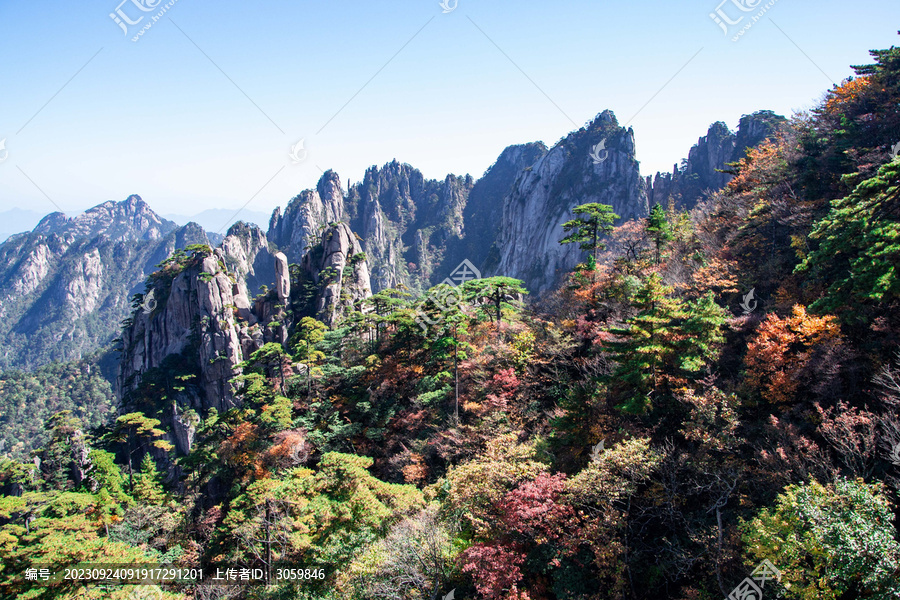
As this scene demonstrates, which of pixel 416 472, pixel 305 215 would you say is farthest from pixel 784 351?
pixel 305 215

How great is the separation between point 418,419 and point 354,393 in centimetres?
811

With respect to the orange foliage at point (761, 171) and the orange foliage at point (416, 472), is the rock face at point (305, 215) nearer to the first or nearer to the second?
the orange foliage at point (761, 171)

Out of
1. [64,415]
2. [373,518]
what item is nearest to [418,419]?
[373,518]

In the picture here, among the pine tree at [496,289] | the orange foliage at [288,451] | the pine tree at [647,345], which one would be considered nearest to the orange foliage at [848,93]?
the pine tree at [647,345]

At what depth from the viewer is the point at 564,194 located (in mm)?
111312

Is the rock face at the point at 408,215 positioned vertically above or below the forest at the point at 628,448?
above

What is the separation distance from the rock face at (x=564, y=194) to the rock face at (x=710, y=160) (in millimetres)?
6930

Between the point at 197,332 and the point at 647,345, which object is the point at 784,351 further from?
the point at 197,332

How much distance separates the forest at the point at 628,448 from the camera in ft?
37.9

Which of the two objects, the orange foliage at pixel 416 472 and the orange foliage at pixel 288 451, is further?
the orange foliage at pixel 288 451

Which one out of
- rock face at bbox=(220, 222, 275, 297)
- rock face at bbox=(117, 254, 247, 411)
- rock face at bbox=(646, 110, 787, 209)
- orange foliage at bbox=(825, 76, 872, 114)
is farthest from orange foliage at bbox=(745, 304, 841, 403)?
rock face at bbox=(220, 222, 275, 297)

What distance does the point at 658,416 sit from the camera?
51.9 feet

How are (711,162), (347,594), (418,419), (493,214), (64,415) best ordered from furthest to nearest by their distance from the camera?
(493,214)
(711,162)
(64,415)
(418,419)
(347,594)

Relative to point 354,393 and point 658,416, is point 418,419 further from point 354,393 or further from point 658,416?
point 658,416
